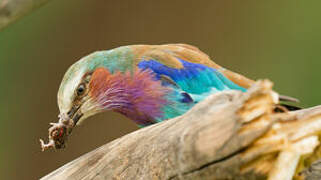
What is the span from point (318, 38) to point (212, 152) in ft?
14.7

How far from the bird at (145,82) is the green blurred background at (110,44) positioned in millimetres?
2862

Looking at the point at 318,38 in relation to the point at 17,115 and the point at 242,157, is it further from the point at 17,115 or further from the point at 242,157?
the point at 242,157

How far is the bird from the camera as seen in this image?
280 centimetres

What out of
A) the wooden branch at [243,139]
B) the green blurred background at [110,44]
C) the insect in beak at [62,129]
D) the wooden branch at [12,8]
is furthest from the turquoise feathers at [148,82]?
the green blurred background at [110,44]

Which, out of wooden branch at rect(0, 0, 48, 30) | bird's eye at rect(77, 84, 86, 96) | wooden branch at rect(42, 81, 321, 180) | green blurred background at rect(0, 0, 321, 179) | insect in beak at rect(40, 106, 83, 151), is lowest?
green blurred background at rect(0, 0, 321, 179)

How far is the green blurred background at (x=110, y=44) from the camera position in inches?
229

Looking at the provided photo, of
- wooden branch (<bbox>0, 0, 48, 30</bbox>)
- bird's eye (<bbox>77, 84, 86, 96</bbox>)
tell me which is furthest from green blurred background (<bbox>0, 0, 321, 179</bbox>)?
bird's eye (<bbox>77, 84, 86, 96</bbox>)

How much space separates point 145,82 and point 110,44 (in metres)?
3.11

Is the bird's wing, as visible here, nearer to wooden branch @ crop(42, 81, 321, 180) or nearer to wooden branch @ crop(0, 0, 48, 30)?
wooden branch @ crop(0, 0, 48, 30)

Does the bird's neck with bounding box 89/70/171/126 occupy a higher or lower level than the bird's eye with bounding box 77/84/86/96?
lower

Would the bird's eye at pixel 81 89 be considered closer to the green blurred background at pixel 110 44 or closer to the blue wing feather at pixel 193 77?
the blue wing feather at pixel 193 77

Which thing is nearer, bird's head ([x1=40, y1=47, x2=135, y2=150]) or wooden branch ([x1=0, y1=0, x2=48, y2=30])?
bird's head ([x1=40, y1=47, x2=135, y2=150])

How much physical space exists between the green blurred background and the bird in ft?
9.39

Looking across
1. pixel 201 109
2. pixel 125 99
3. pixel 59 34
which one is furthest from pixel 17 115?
pixel 201 109
